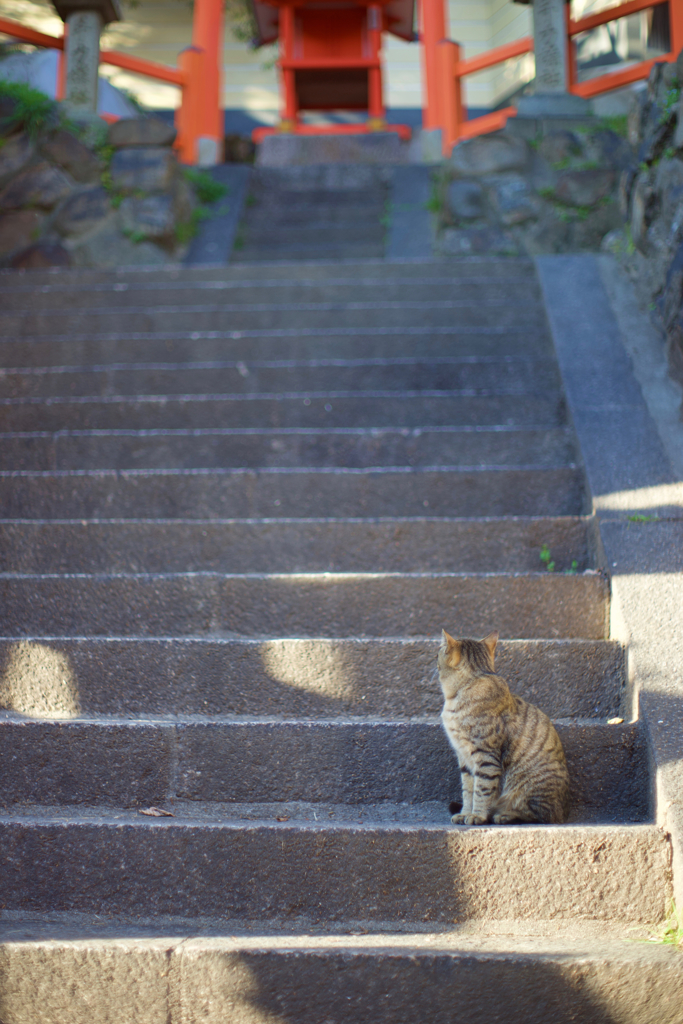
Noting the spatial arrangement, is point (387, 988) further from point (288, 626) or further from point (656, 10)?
point (656, 10)

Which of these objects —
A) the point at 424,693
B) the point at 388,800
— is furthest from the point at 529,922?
the point at 424,693

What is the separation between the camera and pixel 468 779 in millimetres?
2025

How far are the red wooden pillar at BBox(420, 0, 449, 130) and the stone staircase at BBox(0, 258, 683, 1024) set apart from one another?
173 inches

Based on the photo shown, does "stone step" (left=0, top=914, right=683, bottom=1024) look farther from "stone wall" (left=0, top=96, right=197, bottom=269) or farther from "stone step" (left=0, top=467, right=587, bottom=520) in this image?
"stone wall" (left=0, top=96, right=197, bottom=269)

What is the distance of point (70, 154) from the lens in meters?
5.69

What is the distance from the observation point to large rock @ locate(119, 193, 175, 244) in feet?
18.7

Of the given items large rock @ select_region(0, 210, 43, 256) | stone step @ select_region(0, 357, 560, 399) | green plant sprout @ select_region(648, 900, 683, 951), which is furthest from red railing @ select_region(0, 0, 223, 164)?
green plant sprout @ select_region(648, 900, 683, 951)

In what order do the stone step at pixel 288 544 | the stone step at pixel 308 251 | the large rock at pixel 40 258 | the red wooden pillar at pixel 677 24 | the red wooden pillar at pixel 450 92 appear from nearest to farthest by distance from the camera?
the stone step at pixel 288 544 < the red wooden pillar at pixel 677 24 < the large rock at pixel 40 258 < the stone step at pixel 308 251 < the red wooden pillar at pixel 450 92

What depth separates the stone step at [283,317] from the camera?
4203 millimetres

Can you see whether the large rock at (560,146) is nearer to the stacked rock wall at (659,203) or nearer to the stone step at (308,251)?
the stone step at (308,251)

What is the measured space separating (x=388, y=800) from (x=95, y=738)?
799 millimetres

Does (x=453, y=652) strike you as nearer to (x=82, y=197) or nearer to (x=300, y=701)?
(x=300, y=701)

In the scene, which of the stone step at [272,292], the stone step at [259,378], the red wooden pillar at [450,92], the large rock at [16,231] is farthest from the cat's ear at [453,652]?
the red wooden pillar at [450,92]

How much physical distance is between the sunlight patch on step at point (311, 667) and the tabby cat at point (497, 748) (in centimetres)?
33
